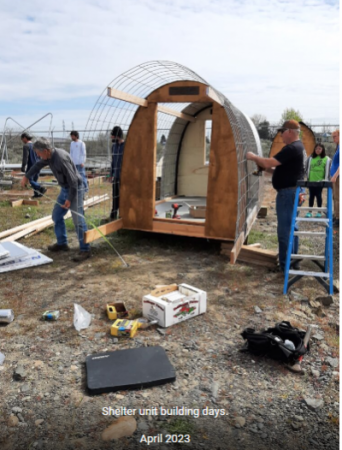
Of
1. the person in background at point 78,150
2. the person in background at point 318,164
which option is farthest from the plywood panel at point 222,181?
the person in background at point 78,150

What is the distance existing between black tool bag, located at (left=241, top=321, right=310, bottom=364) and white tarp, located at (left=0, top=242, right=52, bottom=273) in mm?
3639

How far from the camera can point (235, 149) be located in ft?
Answer: 20.9

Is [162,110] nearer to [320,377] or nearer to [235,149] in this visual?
[235,149]

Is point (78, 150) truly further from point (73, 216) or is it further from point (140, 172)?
point (73, 216)

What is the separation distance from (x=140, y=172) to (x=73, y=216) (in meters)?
1.48

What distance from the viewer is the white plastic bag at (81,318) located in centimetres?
424

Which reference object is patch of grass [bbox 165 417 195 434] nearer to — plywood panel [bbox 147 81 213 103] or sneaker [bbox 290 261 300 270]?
sneaker [bbox 290 261 300 270]

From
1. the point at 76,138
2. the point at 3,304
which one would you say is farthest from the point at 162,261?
the point at 76,138

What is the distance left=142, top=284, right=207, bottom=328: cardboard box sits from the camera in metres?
4.24

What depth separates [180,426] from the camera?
9.29ft

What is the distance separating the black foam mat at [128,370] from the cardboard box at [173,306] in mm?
512

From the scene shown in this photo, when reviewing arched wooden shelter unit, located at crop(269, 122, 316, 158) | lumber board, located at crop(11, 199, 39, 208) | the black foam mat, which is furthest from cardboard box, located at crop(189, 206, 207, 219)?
arched wooden shelter unit, located at crop(269, 122, 316, 158)

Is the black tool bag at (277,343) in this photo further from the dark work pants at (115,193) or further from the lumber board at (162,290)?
the dark work pants at (115,193)

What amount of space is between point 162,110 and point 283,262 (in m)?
3.82
